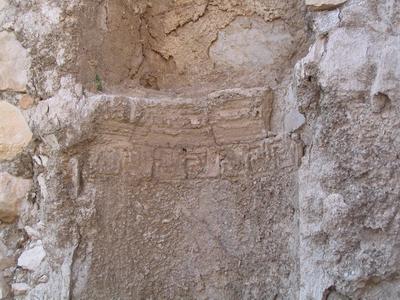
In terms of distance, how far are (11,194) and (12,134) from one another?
0.54 feet

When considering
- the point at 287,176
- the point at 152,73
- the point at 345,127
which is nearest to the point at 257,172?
the point at 287,176

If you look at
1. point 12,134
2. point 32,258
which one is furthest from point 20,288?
point 12,134

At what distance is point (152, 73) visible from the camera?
189cm

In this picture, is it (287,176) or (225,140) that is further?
(225,140)

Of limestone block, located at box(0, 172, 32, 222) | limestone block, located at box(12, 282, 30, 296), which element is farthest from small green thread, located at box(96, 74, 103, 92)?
limestone block, located at box(12, 282, 30, 296)

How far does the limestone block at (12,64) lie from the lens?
1.75m

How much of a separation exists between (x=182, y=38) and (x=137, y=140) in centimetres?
39

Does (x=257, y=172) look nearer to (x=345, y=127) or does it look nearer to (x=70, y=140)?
(x=345, y=127)

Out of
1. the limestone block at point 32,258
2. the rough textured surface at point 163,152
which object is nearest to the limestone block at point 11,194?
the rough textured surface at point 163,152

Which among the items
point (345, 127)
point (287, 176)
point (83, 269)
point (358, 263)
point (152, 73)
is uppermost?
point (152, 73)

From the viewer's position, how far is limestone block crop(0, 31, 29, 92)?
1747 mm

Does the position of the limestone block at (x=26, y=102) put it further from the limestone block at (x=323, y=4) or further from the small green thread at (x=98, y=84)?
the limestone block at (x=323, y=4)

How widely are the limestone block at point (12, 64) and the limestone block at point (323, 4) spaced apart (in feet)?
2.61

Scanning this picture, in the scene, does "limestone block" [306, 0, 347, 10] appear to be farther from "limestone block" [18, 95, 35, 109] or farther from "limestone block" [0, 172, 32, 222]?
"limestone block" [0, 172, 32, 222]
